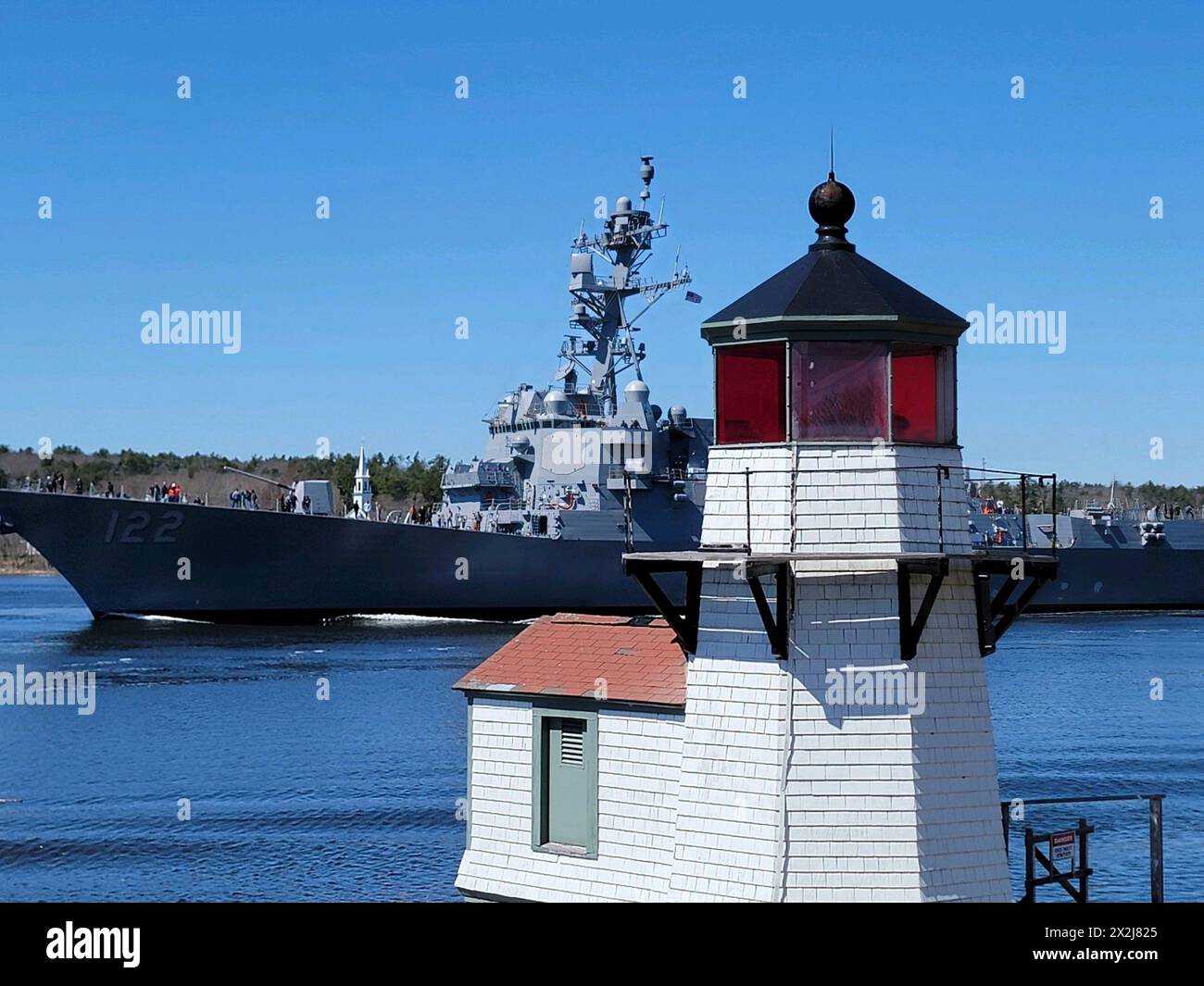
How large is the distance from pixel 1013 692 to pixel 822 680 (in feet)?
99.3

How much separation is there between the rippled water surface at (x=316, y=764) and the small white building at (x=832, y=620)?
9094 millimetres

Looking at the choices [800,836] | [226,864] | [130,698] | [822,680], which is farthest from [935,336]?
[130,698]

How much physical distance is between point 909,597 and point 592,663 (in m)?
2.96

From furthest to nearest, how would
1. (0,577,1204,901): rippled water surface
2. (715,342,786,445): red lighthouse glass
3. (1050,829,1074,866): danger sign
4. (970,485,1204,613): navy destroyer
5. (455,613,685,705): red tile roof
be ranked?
(970,485,1204,613): navy destroyer < (0,577,1204,901): rippled water surface < (1050,829,1074,866): danger sign < (455,613,685,705): red tile roof < (715,342,786,445): red lighthouse glass

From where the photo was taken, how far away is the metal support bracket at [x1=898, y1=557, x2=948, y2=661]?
10.1 metres

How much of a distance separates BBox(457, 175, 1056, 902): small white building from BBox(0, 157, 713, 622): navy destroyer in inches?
1781

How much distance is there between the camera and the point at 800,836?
10.2m

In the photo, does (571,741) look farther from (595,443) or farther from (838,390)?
(595,443)

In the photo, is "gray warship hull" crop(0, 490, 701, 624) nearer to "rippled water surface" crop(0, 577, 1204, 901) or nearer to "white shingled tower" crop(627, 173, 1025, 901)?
"rippled water surface" crop(0, 577, 1204, 901)

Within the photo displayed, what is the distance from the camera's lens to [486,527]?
6312 centimetres

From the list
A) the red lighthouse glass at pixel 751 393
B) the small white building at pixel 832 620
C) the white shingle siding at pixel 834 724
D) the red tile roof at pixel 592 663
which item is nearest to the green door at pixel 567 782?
the red tile roof at pixel 592 663

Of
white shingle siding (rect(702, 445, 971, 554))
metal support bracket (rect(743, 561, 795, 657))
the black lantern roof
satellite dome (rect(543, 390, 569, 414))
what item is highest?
satellite dome (rect(543, 390, 569, 414))

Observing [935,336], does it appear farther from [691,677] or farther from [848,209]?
[691,677]

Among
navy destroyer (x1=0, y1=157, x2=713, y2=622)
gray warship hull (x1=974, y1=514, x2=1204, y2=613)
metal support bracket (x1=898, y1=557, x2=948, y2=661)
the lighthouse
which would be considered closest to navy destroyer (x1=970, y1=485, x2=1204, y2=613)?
gray warship hull (x1=974, y1=514, x2=1204, y2=613)
